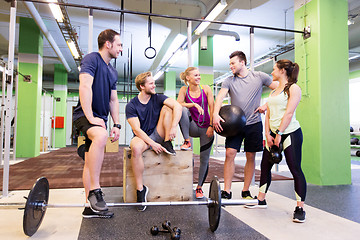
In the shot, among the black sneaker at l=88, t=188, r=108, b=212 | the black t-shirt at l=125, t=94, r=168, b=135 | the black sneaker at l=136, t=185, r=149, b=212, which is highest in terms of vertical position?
the black t-shirt at l=125, t=94, r=168, b=135

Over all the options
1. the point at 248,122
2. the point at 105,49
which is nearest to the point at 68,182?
the point at 105,49

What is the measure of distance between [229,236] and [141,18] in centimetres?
640

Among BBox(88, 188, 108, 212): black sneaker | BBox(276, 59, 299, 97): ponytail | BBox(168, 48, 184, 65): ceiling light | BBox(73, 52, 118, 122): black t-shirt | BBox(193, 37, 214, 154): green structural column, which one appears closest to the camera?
BBox(88, 188, 108, 212): black sneaker

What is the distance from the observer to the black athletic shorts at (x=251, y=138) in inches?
94.2

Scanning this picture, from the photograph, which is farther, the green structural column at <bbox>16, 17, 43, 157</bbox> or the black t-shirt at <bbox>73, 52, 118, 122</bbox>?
the green structural column at <bbox>16, 17, 43, 157</bbox>

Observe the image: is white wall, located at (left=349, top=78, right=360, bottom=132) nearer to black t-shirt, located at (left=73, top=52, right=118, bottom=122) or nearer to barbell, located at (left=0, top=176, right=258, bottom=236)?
barbell, located at (left=0, top=176, right=258, bottom=236)

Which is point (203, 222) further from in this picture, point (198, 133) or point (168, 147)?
point (198, 133)

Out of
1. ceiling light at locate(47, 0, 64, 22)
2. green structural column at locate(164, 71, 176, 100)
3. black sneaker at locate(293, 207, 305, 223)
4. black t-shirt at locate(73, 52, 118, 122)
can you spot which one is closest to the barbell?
black sneaker at locate(293, 207, 305, 223)

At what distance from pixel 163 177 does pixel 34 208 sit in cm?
106

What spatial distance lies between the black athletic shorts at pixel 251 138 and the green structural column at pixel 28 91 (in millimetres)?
6229

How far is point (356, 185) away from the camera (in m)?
3.36

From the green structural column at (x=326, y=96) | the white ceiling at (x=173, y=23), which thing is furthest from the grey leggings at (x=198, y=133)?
the white ceiling at (x=173, y=23)

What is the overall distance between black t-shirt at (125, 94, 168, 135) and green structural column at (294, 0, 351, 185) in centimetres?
225

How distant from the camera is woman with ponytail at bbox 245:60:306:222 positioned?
1.94m
